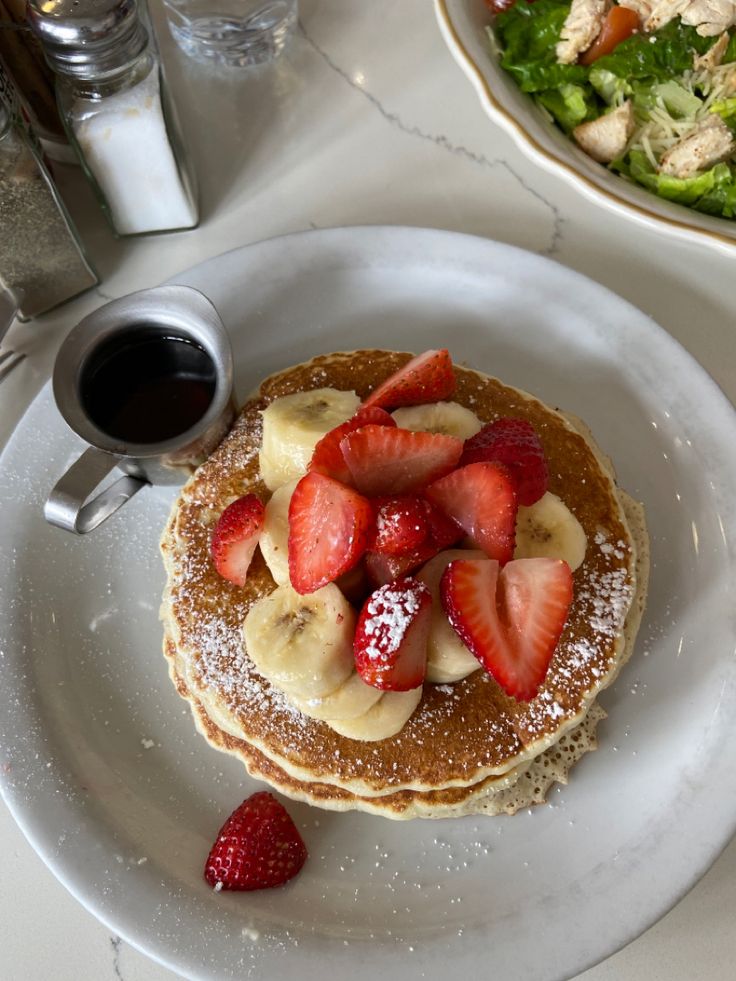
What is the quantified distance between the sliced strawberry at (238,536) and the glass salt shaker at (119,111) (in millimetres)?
835

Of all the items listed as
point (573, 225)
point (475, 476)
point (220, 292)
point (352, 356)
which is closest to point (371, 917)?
point (475, 476)

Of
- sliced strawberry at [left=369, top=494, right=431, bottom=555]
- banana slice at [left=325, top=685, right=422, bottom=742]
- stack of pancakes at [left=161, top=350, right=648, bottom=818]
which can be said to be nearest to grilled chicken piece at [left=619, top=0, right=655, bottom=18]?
stack of pancakes at [left=161, top=350, right=648, bottom=818]

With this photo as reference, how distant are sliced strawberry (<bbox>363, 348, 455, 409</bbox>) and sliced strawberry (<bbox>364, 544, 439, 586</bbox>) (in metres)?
0.30

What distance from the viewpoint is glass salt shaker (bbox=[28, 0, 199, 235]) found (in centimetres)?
147

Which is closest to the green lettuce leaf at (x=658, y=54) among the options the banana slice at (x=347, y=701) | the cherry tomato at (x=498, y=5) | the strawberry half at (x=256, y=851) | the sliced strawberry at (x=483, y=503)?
the cherry tomato at (x=498, y=5)

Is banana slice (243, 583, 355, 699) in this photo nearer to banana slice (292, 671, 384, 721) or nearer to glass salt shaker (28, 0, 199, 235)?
banana slice (292, 671, 384, 721)

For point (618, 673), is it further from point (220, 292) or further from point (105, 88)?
point (105, 88)

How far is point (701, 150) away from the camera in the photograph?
1800 mm

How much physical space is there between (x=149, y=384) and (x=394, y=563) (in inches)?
23.8

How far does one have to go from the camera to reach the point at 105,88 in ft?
5.39

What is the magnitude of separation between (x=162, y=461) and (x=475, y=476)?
57 centimetres

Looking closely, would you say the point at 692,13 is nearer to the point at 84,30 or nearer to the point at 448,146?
the point at 448,146

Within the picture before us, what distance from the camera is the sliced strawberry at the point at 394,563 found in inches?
50.7

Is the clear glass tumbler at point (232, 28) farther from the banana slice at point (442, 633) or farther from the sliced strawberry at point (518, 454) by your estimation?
the banana slice at point (442, 633)
